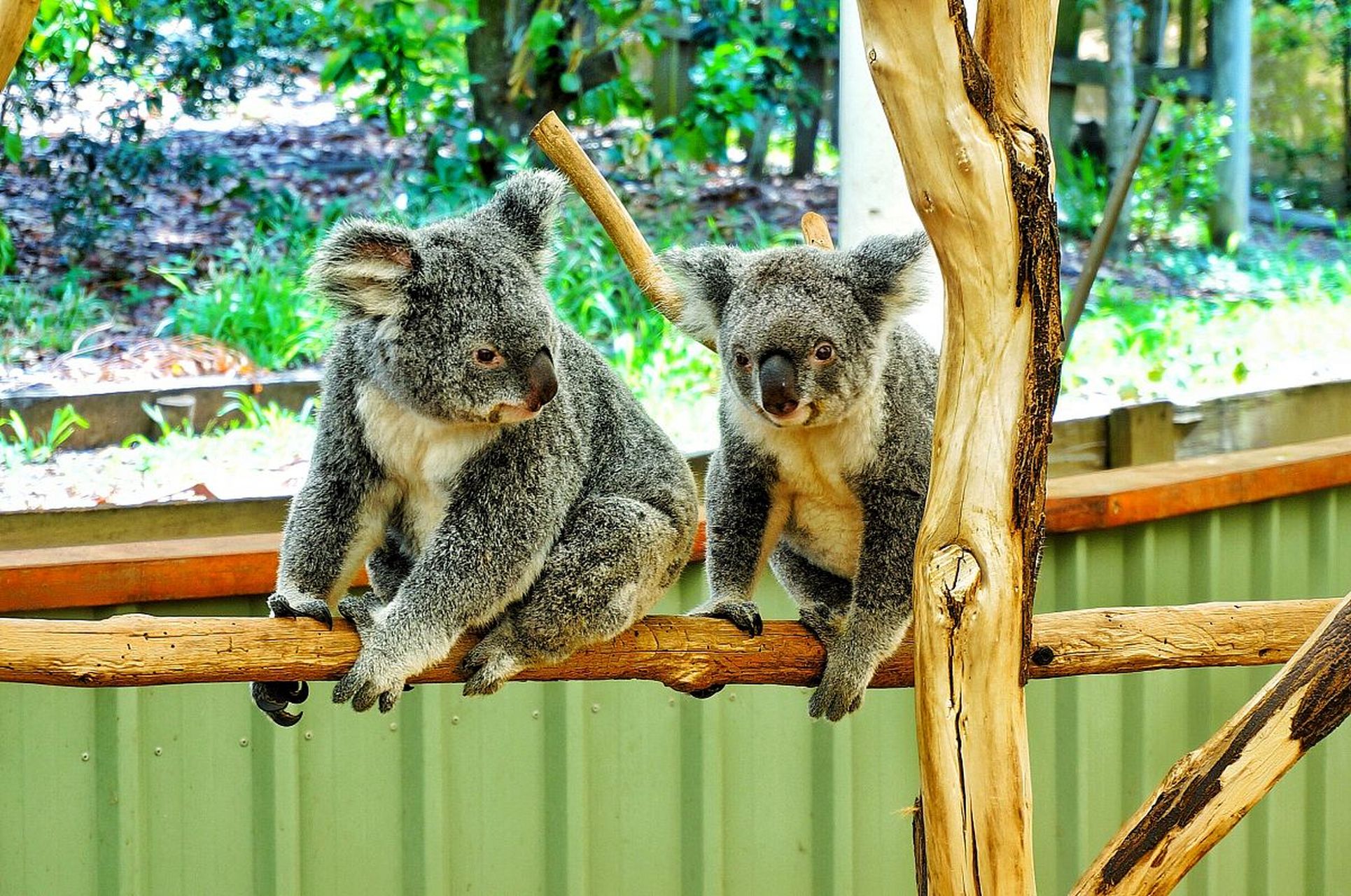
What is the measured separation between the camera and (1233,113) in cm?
884

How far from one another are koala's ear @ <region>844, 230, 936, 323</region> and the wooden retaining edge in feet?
3.17

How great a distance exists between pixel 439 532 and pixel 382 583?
0.34m

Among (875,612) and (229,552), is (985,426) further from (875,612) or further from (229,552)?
(229,552)

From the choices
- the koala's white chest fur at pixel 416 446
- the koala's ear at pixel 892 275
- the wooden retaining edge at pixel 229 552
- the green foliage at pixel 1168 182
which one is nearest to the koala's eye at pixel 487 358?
the koala's white chest fur at pixel 416 446

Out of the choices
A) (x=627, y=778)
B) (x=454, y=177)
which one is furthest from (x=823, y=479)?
(x=454, y=177)

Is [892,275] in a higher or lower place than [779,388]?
higher

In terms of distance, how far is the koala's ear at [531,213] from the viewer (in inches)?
94.0

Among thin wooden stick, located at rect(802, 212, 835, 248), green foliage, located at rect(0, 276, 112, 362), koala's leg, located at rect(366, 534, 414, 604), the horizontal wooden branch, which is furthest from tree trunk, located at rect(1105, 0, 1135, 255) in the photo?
koala's leg, located at rect(366, 534, 414, 604)

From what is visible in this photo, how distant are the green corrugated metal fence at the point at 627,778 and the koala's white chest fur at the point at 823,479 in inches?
33.7

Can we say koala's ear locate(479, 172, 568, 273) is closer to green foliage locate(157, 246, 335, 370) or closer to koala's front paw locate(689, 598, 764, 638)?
koala's front paw locate(689, 598, 764, 638)

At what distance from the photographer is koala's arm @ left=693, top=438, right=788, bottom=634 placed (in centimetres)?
266

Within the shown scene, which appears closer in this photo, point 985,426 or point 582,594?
point 985,426

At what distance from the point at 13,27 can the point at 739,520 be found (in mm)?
1517

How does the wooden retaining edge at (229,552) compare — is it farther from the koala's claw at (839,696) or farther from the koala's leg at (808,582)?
the koala's claw at (839,696)
